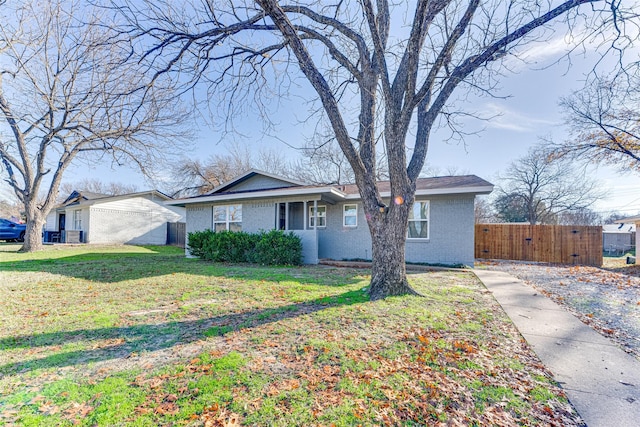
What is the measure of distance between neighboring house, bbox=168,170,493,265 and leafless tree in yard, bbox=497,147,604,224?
66.5 feet

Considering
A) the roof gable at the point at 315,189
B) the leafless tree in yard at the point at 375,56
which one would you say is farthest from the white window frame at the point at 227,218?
the leafless tree in yard at the point at 375,56

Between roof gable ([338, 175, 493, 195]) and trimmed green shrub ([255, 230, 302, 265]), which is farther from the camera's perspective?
trimmed green shrub ([255, 230, 302, 265])

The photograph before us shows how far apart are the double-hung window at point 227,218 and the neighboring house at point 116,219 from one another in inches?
379

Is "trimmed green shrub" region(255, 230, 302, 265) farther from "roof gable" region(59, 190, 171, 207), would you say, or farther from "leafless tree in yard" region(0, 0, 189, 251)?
"roof gable" region(59, 190, 171, 207)

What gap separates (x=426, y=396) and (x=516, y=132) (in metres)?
19.4

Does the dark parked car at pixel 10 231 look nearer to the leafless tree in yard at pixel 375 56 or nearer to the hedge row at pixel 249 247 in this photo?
the hedge row at pixel 249 247

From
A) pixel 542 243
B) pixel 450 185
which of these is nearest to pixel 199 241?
pixel 450 185

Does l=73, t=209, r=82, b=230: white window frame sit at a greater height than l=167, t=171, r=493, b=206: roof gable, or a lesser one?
lesser

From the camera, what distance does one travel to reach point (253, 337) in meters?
3.72

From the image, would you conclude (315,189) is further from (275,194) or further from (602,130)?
(602,130)

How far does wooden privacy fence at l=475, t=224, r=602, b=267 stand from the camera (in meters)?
13.0

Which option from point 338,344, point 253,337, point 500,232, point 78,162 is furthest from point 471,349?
point 78,162

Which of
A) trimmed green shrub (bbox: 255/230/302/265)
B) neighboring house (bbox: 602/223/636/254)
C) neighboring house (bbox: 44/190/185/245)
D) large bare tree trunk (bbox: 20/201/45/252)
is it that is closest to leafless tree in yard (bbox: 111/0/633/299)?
trimmed green shrub (bbox: 255/230/302/265)

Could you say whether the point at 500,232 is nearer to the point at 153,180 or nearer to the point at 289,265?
the point at 289,265
